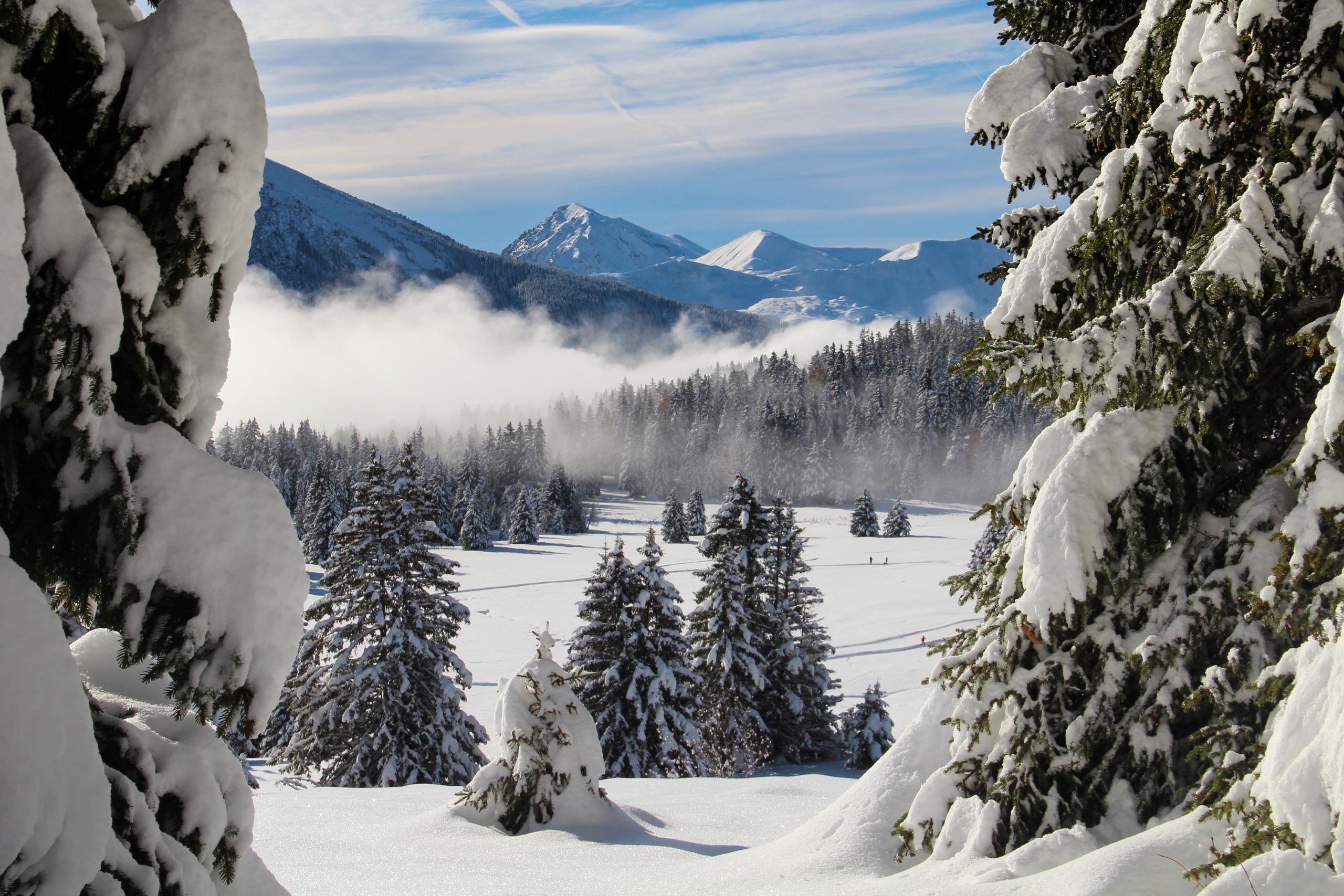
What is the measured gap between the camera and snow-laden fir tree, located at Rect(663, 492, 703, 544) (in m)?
78.5

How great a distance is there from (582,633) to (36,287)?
66.4 ft

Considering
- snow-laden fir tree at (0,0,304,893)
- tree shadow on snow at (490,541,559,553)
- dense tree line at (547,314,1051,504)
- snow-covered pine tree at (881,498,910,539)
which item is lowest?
tree shadow on snow at (490,541,559,553)

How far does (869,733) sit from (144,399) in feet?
71.8

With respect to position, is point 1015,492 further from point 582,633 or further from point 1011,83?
point 582,633

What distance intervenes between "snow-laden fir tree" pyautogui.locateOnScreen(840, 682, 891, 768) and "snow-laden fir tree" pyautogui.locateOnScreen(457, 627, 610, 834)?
43.3ft

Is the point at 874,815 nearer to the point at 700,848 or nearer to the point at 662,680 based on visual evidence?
the point at 700,848

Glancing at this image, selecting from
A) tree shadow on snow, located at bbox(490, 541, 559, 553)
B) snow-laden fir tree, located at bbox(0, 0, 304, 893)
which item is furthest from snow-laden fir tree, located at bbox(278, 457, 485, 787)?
tree shadow on snow, located at bbox(490, 541, 559, 553)

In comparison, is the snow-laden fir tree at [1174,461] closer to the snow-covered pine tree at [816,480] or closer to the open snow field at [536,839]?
the open snow field at [536,839]

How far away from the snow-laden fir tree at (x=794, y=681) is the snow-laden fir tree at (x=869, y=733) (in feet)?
6.84

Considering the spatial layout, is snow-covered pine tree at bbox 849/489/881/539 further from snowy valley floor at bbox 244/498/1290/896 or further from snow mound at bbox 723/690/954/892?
snow mound at bbox 723/690/954/892

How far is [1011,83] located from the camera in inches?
261

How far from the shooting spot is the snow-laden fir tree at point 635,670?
20781 millimetres

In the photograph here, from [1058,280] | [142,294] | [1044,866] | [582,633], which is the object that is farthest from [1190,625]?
[582,633]

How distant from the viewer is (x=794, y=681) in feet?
84.8
